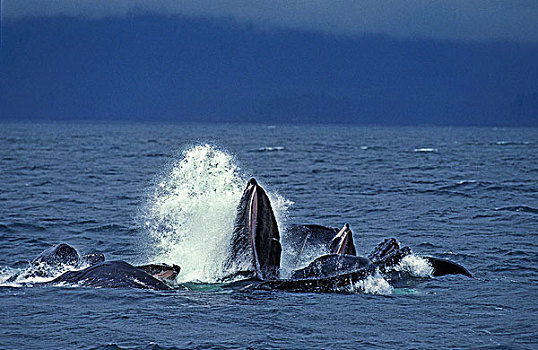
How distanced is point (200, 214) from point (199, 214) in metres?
0.09

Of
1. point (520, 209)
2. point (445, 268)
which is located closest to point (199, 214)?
point (445, 268)

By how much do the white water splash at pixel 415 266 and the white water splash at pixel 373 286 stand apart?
115cm

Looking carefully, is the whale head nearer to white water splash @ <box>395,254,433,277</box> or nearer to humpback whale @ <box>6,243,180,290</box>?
humpback whale @ <box>6,243,180,290</box>

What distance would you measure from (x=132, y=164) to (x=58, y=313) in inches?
1497

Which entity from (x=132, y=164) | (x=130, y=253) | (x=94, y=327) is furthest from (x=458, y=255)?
(x=132, y=164)

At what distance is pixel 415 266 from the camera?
45.1 ft

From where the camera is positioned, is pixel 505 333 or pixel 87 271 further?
pixel 87 271

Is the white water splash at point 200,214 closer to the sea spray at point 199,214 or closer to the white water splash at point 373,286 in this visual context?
the sea spray at point 199,214

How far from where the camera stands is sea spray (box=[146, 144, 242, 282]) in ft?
44.3

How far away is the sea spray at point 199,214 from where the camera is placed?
44.3 ft

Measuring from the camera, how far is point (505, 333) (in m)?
10.2

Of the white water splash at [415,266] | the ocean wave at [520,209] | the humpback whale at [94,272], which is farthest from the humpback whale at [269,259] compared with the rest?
the ocean wave at [520,209]

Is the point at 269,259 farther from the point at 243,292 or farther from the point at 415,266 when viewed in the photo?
the point at 415,266

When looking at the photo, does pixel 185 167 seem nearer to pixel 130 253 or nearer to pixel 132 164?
pixel 130 253
